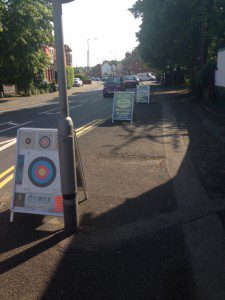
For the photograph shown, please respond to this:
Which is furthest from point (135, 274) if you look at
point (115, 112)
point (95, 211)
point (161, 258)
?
point (115, 112)

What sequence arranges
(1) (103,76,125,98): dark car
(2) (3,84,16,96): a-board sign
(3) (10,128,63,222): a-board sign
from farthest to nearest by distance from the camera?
(2) (3,84,16,96): a-board sign
(1) (103,76,125,98): dark car
(3) (10,128,63,222): a-board sign

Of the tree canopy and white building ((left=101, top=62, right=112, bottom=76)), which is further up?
the tree canopy

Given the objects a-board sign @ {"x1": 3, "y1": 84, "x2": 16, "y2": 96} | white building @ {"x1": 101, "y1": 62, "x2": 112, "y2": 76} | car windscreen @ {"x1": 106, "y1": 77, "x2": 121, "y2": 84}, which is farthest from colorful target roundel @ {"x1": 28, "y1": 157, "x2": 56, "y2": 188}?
white building @ {"x1": 101, "y1": 62, "x2": 112, "y2": 76}

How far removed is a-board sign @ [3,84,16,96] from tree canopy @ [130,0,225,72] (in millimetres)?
15312

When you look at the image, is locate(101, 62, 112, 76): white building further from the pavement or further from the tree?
the pavement

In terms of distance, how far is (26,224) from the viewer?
5.08 metres

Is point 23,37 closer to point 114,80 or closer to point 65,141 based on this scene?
point 114,80

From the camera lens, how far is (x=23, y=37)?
31406 mm

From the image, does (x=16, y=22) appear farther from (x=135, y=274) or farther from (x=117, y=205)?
(x=135, y=274)

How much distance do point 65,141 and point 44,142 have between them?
0.88 metres

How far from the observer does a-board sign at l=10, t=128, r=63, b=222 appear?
5094 mm

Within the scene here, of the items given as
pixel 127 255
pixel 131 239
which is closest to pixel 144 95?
pixel 131 239

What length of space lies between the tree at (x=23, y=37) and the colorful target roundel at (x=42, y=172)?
26195 mm

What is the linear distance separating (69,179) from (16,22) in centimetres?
2897
